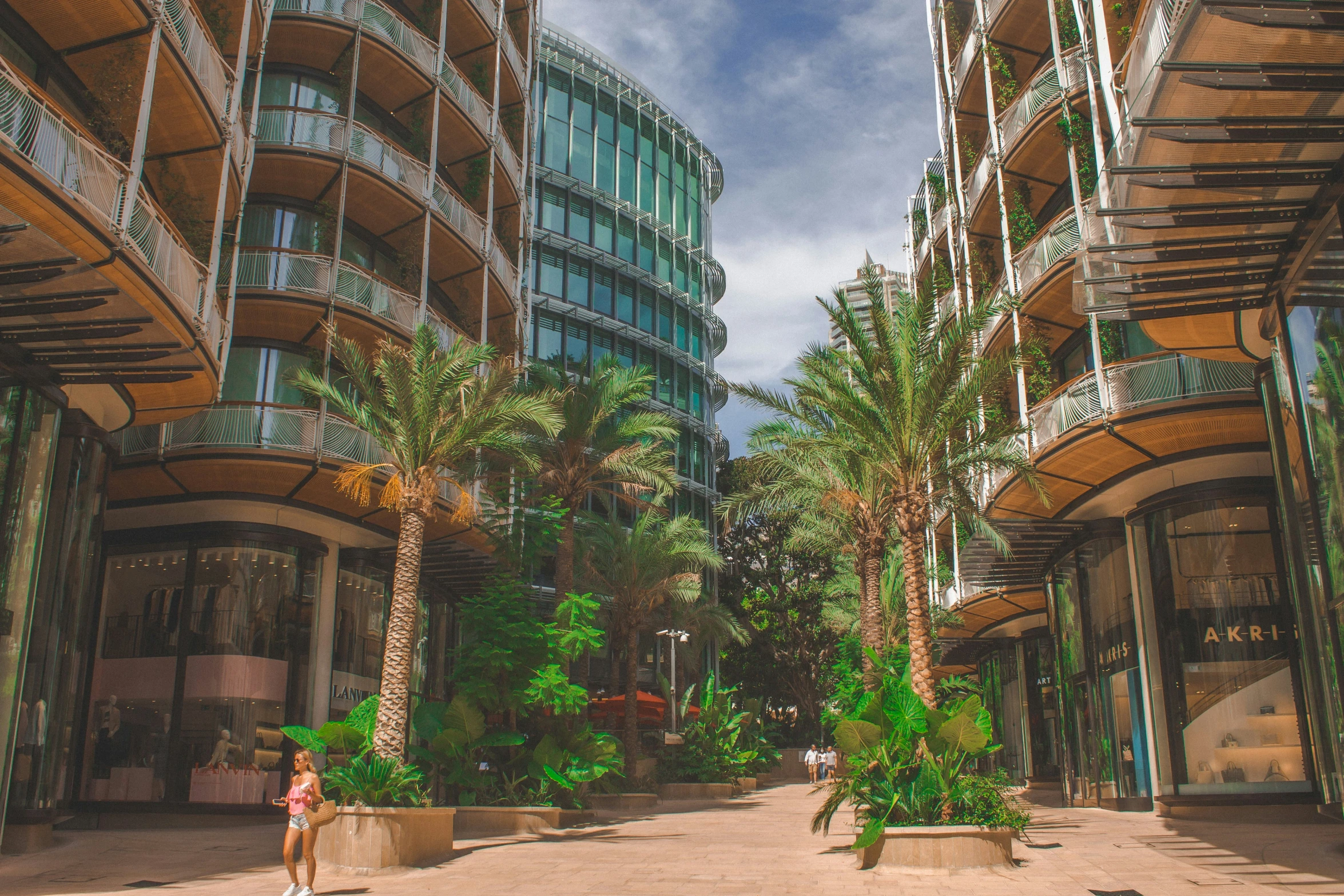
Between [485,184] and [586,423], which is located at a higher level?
[485,184]

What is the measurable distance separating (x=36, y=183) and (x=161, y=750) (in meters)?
12.9

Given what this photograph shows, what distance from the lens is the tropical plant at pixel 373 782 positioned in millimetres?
14773

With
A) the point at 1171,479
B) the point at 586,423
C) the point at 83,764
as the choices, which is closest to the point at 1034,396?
the point at 1171,479

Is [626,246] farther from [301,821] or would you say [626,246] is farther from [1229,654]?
[301,821]

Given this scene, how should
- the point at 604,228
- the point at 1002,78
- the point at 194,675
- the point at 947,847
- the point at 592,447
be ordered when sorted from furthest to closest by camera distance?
the point at 604,228 < the point at 592,447 < the point at 1002,78 < the point at 194,675 < the point at 947,847

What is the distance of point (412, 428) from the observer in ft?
57.7

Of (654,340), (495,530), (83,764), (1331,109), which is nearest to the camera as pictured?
(1331,109)

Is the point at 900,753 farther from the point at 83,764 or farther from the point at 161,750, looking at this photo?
the point at 83,764

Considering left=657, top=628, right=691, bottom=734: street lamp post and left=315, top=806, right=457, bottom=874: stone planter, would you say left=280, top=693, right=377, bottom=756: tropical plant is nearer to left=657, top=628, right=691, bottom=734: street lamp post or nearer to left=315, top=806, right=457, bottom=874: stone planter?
left=315, top=806, right=457, bottom=874: stone planter

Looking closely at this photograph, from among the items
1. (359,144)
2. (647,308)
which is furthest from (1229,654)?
(647,308)

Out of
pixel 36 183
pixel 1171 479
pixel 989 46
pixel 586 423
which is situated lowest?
pixel 1171 479

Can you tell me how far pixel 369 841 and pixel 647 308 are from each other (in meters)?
43.5

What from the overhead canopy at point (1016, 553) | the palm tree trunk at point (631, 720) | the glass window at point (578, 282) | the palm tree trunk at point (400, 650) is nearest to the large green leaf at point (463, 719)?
the palm tree trunk at point (400, 650)

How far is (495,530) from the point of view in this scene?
84.6 feet
